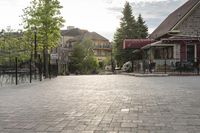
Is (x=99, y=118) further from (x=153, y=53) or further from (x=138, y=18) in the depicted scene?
(x=138, y=18)

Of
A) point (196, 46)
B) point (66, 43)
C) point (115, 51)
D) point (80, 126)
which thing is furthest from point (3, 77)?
point (66, 43)

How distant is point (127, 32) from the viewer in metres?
54.0

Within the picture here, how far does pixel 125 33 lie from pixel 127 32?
0.38 m

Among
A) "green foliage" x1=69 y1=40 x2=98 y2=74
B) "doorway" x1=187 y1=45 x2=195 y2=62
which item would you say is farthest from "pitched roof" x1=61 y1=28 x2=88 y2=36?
"doorway" x1=187 y1=45 x2=195 y2=62

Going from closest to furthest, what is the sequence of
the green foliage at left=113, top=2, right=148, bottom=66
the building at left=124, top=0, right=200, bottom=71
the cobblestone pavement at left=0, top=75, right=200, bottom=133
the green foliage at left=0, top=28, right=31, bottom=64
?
the cobblestone pavement at left=0, top=75, right=200, bottom=133 < the green foliage at left=0, top=28, right=31, bottom=64 < the building at left=124, top=0, right=200, bottom=71 < the green foliage at left=113, top=2, right=148, bottom=66

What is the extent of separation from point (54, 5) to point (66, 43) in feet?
232

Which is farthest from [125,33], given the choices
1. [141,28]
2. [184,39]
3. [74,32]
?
[74,32]

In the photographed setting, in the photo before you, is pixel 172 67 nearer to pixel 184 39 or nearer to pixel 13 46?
pixel 184 39

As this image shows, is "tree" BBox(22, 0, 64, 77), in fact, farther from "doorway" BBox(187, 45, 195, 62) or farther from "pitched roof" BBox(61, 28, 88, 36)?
"pitched roof" BBox(61, 28, 88, 36)

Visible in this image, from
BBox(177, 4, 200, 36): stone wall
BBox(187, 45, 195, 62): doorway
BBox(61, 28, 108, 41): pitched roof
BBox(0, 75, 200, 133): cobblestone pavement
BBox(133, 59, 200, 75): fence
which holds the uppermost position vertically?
BBox(61, 28, 108, 41): pitched roof

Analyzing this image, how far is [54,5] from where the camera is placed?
31500 millimetres

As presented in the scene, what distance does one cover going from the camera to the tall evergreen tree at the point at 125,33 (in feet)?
176

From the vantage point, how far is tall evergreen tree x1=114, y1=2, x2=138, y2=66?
53.5 m

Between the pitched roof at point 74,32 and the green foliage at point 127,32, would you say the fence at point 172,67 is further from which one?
the pitched roof at point 74,32
